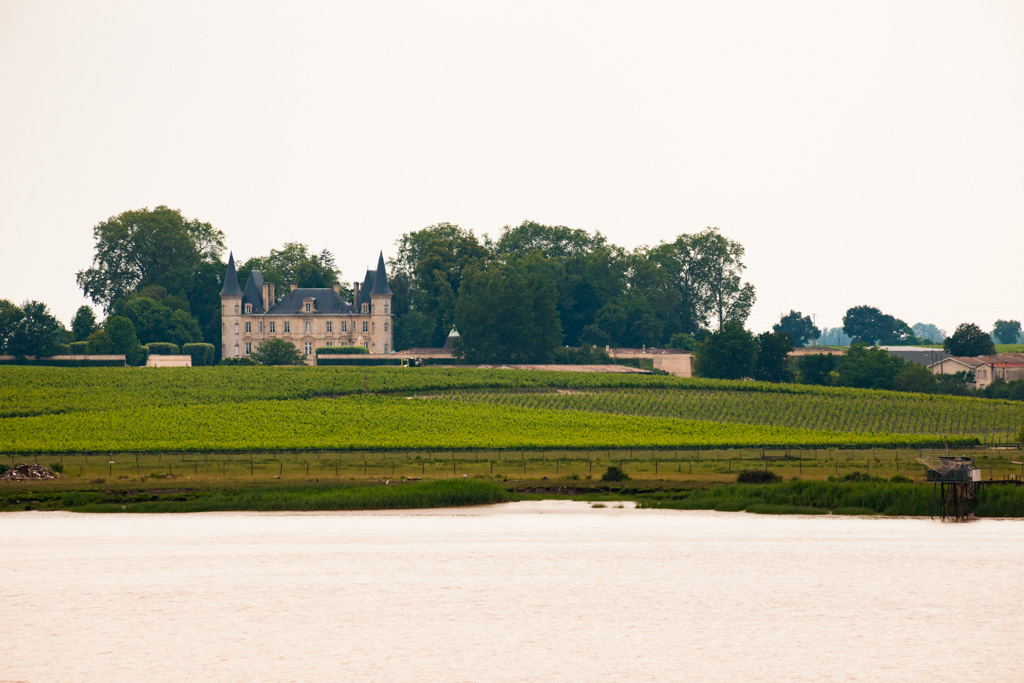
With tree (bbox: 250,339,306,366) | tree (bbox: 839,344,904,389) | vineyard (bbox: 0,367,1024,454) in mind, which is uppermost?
tree (bbox: 250,339,306,366)

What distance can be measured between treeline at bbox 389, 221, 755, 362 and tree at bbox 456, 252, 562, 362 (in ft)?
0.38

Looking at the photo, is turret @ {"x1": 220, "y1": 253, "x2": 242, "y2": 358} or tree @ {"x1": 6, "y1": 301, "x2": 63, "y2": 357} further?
turret @ {"x1": 220, "y1": 253, "x2": 242, "y2": 358}

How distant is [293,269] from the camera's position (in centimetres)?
17600

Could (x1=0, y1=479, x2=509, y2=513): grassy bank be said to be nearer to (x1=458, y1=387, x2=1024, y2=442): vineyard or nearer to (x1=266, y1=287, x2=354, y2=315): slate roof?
(x1=458, y1=387, x2=1024, y2=442): vineyard

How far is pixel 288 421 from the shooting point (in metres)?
88.9

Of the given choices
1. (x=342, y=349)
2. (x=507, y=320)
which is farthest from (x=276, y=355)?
(x=507, y=320)

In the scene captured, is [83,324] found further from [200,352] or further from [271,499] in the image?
[271,499]

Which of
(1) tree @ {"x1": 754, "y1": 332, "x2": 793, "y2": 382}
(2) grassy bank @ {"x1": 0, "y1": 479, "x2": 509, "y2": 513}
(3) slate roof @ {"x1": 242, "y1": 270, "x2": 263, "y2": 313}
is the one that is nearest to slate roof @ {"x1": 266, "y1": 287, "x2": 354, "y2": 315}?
(3) slate roof @ {"x1": 242, "y1": 270, "x2": 263, "y2": 313}

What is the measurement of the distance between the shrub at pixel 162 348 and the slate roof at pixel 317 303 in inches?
680

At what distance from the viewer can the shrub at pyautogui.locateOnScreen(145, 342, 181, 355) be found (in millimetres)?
140500

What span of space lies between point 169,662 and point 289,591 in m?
7.49

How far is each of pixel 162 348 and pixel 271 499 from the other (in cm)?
9695

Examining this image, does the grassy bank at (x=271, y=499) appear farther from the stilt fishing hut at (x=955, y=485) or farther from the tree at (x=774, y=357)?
the tree at (x=774, y=357)

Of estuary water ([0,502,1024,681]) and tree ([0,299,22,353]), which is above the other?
tree ([0,299,22,353])
